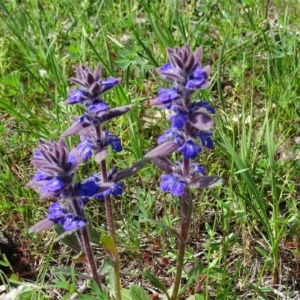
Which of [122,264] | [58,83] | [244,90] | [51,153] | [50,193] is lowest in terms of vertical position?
[122,264]

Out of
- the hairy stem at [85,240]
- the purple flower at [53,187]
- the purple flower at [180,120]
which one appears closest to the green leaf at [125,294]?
the hairy stem at [85,240]

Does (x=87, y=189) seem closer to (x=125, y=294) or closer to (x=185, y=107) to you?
(x=185, y=107)

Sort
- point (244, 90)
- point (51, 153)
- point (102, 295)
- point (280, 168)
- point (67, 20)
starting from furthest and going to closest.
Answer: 1. point (67, 20)
2. point (244, 90)
3. point (280, 168)
4. point (102, 295)
5. point (51, 153)

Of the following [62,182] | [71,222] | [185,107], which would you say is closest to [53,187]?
[62,182]

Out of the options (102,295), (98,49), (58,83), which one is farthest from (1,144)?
(102,295)

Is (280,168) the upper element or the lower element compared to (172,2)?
lower

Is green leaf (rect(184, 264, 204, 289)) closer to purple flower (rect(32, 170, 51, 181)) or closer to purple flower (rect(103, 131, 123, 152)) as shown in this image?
purple flower (rect(103, 131, 123, 152))

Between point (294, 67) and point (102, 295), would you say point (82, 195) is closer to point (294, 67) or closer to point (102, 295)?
point (102, 295)
